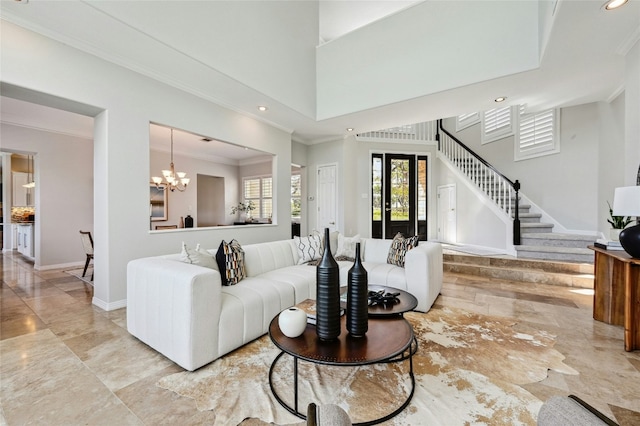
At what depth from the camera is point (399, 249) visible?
356 cm

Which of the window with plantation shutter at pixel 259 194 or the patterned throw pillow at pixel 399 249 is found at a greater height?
the window with plantation shutter at pixel 259 194

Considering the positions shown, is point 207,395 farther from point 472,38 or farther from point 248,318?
point 472,38

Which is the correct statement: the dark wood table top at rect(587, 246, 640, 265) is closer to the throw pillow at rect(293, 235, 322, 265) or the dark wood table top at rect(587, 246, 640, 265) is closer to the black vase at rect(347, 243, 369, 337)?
the black vase at rect(347, 243, 369, 337)

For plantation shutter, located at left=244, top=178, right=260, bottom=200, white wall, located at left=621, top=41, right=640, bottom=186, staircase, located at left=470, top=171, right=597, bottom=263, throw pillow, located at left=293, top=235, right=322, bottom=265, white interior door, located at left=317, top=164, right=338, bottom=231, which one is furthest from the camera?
plantation shutter, located at left=244, top=178, right=260, bottom=200

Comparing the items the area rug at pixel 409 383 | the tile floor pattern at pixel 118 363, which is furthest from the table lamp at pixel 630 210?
the area rug at pixel 409 383

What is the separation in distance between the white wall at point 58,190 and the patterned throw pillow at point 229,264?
5.01 metres

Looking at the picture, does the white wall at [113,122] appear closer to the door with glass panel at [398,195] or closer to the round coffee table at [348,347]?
the round coffee table at [348,347]

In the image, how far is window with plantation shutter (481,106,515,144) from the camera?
20.6ft

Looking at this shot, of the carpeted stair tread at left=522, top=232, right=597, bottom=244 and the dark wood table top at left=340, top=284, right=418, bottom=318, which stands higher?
the carpeted stair tread at left=522, top=232, right=597, bottom=244

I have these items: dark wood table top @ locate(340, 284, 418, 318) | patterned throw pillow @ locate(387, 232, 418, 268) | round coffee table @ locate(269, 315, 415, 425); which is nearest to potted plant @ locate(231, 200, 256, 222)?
patterned throw pillow @ locate(387, 232, 418, 268)

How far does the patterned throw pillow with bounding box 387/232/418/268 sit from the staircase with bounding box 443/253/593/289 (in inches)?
78.5

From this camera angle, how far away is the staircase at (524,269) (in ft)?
13.5

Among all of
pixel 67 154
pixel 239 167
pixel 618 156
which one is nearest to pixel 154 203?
pixel 67 154

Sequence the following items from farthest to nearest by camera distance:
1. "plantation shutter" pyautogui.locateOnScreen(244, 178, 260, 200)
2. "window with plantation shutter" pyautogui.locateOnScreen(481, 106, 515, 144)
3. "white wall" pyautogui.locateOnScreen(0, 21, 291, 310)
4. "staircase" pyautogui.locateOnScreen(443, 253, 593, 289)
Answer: "plantation shutter" pyautogui.locateOnScreen(244, 178, 260, 200) → "window with plantation shutter" pyautogui.locateOnScreen(481, 106, 515, 144) → "staircase" pyautogui.locateOnScreen(443, 253, 593, 289) → "white wall" pyautogui.locateOnScreen(0, 21, 291, 310)
